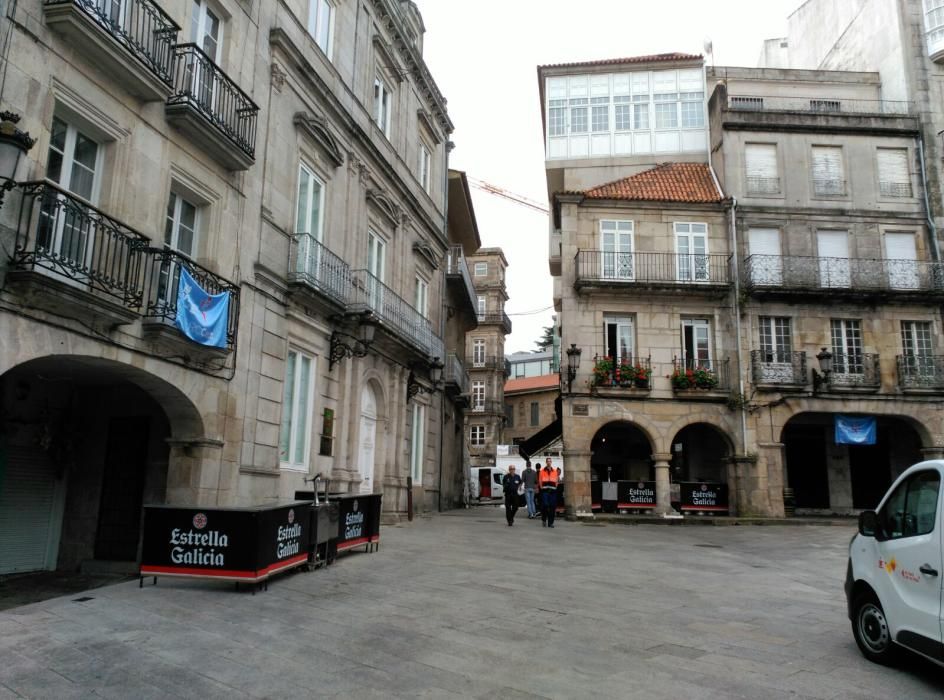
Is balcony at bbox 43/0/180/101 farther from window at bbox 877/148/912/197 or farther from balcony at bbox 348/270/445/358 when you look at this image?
window at bbox 877/148/912/197

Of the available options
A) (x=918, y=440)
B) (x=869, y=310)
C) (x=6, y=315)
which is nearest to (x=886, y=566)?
(x=6, y=315)

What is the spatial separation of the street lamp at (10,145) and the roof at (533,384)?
166ft

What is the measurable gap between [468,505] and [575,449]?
11.2m

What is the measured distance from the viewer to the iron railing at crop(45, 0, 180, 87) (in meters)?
9.14

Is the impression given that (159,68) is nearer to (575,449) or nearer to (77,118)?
(77,118)

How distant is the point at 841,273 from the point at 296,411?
1905 centimetres

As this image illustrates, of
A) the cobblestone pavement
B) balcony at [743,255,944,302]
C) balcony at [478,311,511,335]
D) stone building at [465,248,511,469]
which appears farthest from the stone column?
balcony at [478,311,511,335]

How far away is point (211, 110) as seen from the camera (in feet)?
37.7

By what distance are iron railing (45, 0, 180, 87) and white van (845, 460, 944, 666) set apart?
10.2 meters

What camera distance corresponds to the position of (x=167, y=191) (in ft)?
35.3

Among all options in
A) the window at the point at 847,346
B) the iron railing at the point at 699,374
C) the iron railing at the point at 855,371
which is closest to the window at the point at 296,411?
the iron railing at the point at 699,374

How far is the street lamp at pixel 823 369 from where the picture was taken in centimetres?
2248

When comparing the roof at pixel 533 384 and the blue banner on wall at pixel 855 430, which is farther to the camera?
the roof at pixel 533 384

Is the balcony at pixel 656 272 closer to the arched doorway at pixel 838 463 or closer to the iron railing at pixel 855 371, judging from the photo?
the iron railing at pixel 855 371
